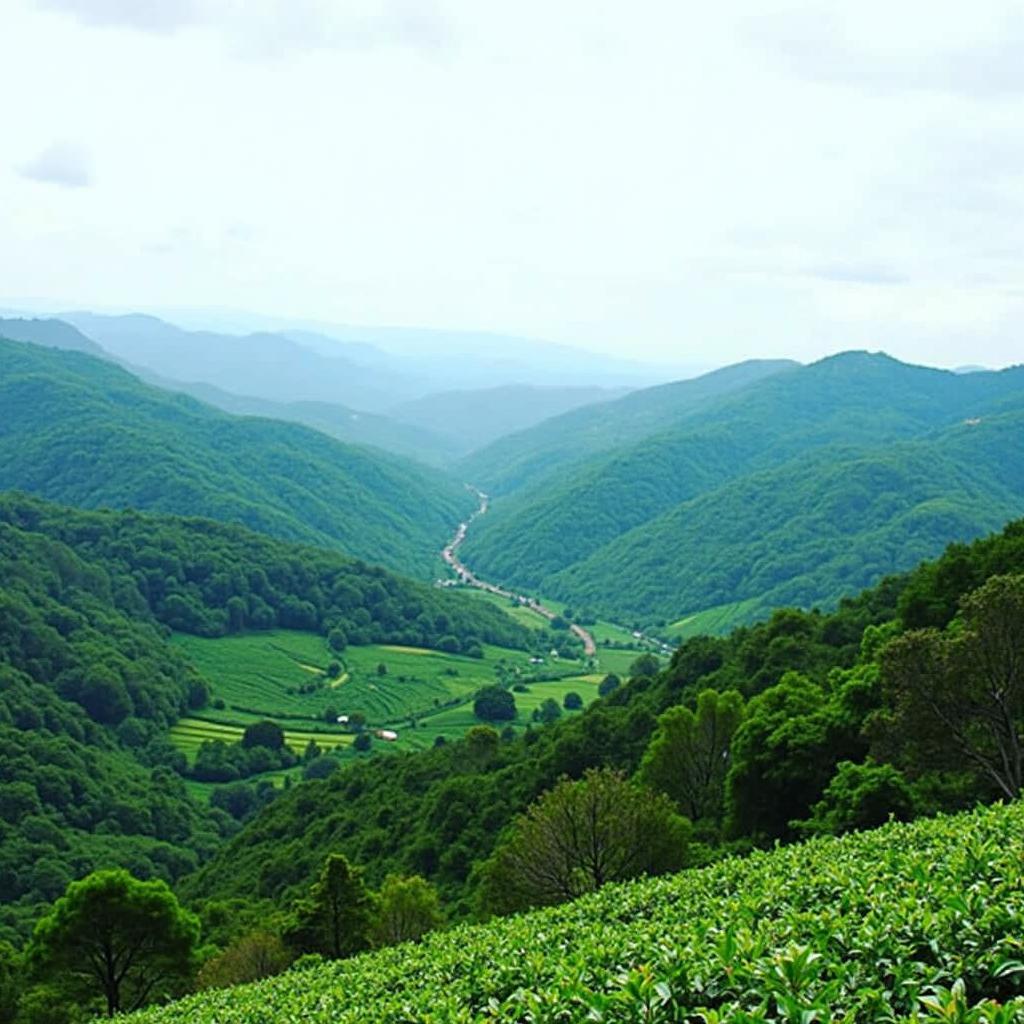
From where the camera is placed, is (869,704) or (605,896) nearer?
(605,896)

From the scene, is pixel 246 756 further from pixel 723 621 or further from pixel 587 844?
pixel 723 621

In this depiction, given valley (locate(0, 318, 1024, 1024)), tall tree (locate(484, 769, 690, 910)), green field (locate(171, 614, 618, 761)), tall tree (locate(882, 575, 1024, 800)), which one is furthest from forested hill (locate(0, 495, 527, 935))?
tall tree (locate(882, 575, 1024, 800))

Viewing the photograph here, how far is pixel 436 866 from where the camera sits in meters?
51.7

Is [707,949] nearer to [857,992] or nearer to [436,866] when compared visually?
[857,992]

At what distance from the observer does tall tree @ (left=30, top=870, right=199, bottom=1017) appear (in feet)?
104

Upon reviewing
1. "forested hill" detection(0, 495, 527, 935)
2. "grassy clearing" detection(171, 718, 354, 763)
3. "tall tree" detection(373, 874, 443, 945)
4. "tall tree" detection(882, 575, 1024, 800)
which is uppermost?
"tall tree" detection(882, 575, 1024, 800)

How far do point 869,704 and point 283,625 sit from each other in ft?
493

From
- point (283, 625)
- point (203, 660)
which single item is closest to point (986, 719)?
point (203, 660)

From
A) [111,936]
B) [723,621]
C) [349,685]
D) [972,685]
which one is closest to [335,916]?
[111,936]

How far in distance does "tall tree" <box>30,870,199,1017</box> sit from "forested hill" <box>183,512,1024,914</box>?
11.0m

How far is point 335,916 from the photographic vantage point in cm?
3197

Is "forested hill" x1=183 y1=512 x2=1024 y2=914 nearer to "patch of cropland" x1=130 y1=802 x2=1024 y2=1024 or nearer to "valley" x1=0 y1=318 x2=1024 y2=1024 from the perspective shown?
"valley" x1=0 y1=318 x2=1024 y2=1024

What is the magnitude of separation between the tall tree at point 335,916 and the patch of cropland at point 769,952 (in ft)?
40.1

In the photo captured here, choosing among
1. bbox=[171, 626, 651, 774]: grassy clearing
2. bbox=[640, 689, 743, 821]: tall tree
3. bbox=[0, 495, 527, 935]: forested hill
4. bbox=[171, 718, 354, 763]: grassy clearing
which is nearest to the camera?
bbox=[640, 689, 743, 821]: tall tree
